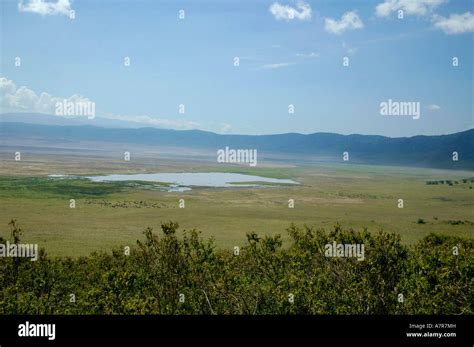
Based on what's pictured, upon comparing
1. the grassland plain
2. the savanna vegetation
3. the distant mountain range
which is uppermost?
the distant mountain range

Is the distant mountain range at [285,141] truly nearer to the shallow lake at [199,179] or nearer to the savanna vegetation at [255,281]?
the shallow lake at [199,179]

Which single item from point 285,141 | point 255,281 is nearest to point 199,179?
point 285,141

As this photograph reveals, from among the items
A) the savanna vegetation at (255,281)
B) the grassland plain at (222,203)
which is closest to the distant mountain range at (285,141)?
the grassland plain at (222,203)

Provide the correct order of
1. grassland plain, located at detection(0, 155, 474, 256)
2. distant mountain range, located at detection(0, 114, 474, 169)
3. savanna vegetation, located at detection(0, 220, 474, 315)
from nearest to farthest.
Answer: savanna vegetation, located at detection(0, 220, 474, 315), grassland plain, located at detection(0, 155, 474, 256), distant mountain range, located at detection(0, 114, 474, 169)

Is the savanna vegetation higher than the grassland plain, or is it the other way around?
the grassland plain

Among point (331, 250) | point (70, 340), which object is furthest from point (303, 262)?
point (70, 340)

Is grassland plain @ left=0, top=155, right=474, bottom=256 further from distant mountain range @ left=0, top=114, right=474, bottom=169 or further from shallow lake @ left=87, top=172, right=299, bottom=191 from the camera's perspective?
distant mountain range @ left=0, top=114, right=474, bottom=169

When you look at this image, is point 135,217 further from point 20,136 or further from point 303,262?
point 303,262

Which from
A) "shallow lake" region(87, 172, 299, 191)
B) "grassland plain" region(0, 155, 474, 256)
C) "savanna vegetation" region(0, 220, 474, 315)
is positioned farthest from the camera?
"shallow lake" region(87, 172, 299, 191)

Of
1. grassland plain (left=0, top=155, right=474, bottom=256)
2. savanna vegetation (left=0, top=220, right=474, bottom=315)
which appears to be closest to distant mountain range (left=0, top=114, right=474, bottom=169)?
grassland plain (left=0, top=155, right=474, bottom=256)
